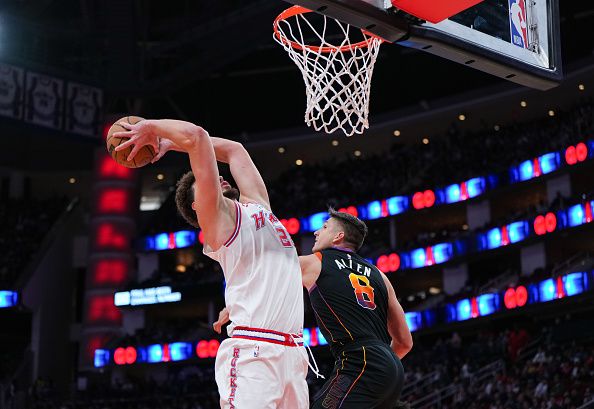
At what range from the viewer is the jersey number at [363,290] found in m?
6.71

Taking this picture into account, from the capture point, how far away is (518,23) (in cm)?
793

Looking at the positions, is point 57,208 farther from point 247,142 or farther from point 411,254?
point 411,254

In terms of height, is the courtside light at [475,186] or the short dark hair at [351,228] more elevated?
the courtside light at [475,186]

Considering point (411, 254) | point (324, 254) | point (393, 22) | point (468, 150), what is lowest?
point (324, 254)

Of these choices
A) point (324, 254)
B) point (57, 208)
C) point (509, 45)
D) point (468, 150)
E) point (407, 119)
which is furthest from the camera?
point (57, 208)

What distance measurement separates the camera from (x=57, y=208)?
146 feet

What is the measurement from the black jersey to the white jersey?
2.87 ft

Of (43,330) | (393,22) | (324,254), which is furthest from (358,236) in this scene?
(43,330)

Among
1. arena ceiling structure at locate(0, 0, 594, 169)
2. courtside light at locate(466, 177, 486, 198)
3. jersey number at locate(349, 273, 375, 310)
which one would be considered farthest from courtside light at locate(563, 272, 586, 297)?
jersey number at locate(349, 273, 375, 310)

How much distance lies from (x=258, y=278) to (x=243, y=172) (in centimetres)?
88

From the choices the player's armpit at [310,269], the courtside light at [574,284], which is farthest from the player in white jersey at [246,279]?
the courtside light at [574,284]

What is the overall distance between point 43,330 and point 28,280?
253 centimetres

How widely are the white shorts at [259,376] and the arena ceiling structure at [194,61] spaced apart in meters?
27.1

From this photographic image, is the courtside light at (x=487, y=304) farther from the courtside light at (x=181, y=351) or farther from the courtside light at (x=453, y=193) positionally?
the courtside light at (x=181, y=351)
